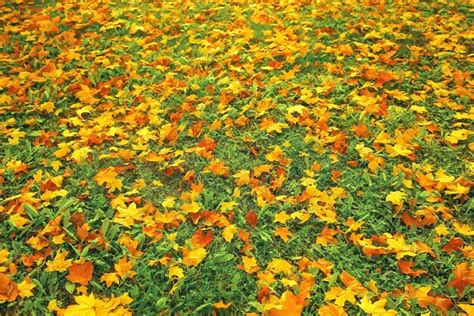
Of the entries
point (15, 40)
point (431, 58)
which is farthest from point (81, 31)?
point (431, 58)

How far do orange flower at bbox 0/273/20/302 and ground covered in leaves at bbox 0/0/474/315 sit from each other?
0.01 meters

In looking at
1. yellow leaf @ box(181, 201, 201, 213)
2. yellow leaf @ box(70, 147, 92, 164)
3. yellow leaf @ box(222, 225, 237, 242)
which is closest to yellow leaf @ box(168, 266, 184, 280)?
yellow leaf @ box(222, 225, 237, 242)

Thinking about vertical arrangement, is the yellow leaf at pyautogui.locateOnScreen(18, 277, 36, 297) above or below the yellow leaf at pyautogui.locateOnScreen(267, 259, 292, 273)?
below

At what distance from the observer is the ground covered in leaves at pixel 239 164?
2.53 meters

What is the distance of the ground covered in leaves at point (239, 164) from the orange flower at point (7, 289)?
11 millimetres

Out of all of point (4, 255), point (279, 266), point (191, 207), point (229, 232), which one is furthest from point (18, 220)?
point (279, 266)

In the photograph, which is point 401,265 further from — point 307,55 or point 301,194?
point 307,55

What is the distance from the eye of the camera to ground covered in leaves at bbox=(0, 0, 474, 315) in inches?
99.4

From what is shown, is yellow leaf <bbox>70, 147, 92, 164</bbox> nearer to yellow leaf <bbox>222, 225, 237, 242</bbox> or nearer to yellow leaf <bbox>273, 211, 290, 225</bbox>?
yellow leaf <bbox>222, 225, 237, 242</bbox>

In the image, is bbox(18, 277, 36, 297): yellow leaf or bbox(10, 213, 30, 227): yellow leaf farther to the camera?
bbox(10, 213, 30, 227): yellow leaf

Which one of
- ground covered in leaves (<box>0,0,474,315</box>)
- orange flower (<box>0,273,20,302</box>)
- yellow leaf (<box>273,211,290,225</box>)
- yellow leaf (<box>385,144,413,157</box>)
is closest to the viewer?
orange flower (<box>0,273,20,302</box>)

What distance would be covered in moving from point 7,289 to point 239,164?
1.81 metres

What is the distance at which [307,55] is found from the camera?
4625 millimetres

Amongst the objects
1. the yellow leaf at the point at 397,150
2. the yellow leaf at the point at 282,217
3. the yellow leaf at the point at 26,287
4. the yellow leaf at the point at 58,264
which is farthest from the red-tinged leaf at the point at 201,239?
the yellow leaf at the point at 397,150
